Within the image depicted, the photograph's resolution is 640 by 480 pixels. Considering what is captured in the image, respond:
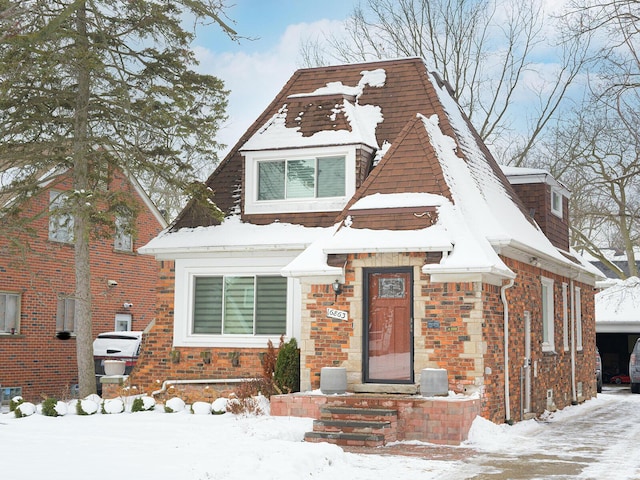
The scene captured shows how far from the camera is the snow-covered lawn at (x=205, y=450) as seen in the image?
9492 mm

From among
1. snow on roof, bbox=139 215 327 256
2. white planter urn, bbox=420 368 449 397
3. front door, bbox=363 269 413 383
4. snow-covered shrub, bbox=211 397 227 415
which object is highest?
snow on roof, bbox=139 215 327 256

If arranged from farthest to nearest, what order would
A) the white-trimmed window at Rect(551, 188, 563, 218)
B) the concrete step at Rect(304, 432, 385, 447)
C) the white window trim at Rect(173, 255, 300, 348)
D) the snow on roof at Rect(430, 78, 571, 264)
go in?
1. the white-trimmed window at Rect(551, 188, 563, 218)
2. the white window trim at Rect(173, 255, 300, 348)
3. the snow on roof at Rect(430, 78, 571, 264)
4. the concrete step at Rect(304, 432, 385, 447)

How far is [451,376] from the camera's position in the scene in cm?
1427

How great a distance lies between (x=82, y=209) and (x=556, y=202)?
1149cm

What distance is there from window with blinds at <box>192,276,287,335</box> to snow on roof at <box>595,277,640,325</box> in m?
16.8

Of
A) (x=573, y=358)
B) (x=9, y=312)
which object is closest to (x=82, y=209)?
(x=9, y=312)

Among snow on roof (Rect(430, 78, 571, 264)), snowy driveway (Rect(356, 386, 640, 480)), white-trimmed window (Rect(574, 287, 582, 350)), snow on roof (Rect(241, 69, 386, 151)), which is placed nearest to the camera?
snowy driveway (Rect(356, 386, 640, 480))

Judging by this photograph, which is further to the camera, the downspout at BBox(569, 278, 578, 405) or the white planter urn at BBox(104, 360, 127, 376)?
the downspout at BBox(569, 278, 578, 405)

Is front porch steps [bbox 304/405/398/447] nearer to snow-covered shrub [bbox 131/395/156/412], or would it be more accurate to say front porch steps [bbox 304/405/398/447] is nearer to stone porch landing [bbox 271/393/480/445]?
stone porch landing [bbox 271/393/480/445]

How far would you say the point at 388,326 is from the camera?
15.0m

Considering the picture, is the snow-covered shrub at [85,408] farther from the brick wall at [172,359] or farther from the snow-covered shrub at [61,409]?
the brick wall at [172,359]

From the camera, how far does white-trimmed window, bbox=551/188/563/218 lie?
68.8ft

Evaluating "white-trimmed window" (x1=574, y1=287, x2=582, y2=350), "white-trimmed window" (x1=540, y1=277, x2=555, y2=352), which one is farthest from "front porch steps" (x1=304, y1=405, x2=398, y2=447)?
"white-trimmed window" (x1=574, y1=287, x2=582, y2=350)

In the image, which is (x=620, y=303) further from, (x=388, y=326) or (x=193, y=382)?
(x=193, y=382)
